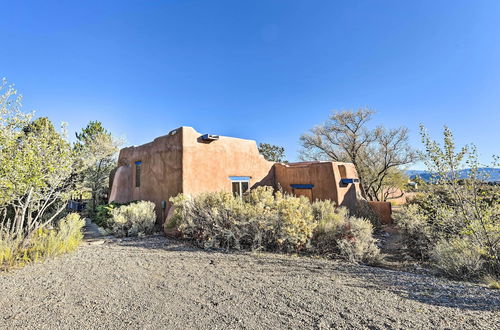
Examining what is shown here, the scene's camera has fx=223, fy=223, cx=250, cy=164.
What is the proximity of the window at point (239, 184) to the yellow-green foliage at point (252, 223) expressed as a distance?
411 centimetres

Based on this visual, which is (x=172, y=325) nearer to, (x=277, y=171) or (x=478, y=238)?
(x=478, y=238)

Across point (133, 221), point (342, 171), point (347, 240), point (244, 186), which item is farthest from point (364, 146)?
point (133, 221)

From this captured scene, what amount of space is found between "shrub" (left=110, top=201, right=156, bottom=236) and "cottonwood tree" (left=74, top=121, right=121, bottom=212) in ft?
25.7

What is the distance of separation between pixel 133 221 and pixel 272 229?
5.68m

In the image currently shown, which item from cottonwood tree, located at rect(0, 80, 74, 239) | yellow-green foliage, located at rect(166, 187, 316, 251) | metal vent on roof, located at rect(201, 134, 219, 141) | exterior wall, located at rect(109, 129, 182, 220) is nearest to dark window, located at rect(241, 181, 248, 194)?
metal vent on roof, located at rect(201, 134, 219, 141)

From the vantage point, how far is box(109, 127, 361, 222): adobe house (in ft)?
32.5

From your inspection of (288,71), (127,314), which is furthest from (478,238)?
(288,71)

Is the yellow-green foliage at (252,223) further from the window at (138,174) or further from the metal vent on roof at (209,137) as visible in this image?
the window at (138,174)

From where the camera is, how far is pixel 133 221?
28.3 ft

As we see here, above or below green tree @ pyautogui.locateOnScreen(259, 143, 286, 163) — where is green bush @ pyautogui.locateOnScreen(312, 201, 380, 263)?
below

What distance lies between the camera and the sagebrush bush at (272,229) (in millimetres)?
6000

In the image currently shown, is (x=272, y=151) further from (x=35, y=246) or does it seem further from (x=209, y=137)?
(x=35, y=246)

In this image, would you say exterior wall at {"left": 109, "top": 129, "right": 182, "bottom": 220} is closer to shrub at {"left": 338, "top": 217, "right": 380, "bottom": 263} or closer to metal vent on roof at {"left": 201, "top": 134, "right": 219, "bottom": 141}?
metal vent on roof at {"left": 201, "top": 134, "right": 219, "bottom": 141}

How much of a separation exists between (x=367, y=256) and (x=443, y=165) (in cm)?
279
